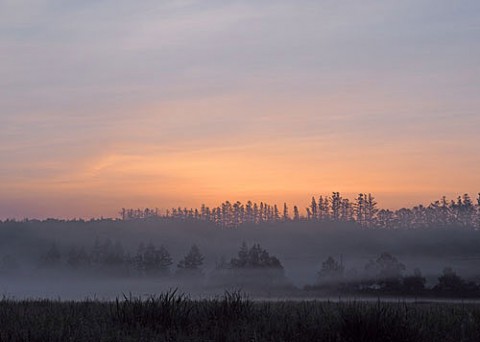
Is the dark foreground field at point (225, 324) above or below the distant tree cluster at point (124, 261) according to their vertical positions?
above

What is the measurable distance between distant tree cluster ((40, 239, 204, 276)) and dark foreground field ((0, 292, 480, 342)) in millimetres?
111885

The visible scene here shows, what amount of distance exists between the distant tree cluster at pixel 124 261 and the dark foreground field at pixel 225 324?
367 ft

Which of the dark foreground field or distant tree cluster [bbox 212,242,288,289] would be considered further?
distant tree cluster [bbox 212,242,288,289]

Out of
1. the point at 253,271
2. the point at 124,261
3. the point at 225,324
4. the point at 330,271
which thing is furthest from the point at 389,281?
the point at 124,261

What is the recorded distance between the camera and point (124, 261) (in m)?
146

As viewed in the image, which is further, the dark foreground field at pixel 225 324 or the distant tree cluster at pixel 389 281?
the distant tree cluster at pixel 389 281

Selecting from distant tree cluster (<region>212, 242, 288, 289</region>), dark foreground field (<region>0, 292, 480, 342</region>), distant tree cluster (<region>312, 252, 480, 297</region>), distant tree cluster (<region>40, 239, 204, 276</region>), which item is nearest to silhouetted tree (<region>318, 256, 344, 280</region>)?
distant tree cluster (<region>312, 252, 480, 297</region>)

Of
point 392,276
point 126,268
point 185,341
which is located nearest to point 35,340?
point 185,341

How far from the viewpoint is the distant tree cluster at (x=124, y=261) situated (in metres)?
132

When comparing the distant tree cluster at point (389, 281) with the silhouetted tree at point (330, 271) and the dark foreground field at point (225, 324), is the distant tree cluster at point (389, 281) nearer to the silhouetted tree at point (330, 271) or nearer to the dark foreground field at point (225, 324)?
the silhouetted tree at point (330, 271)

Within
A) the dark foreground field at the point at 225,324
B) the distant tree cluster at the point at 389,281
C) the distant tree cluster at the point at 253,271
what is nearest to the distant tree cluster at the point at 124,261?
the distant tree cluster at the point at 253,271

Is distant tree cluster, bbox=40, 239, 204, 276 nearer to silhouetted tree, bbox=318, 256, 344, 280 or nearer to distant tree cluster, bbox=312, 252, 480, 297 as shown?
silhouetted tree, bbox=318, 256, 344, 280

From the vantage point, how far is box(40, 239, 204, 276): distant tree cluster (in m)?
132

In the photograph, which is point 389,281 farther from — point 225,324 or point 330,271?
point 225,324
